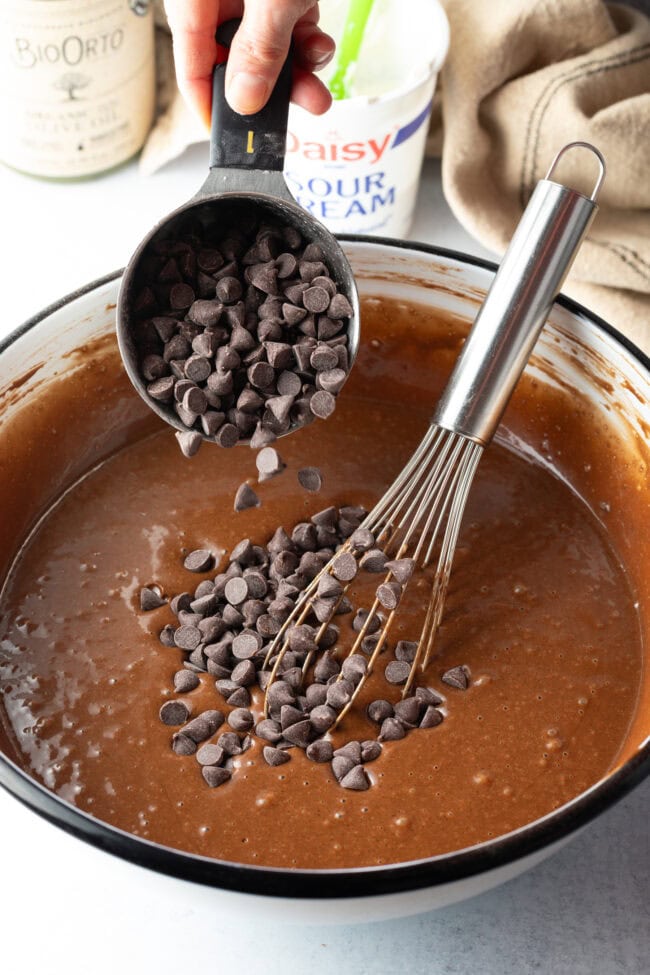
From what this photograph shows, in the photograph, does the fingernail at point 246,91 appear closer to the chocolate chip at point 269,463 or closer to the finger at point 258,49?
the finger at point 258,49

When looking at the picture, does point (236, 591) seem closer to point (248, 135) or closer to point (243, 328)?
point (243, 328)

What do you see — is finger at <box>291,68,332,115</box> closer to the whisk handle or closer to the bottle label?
the whisk handle

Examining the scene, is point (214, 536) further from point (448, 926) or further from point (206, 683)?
point (448, 926)

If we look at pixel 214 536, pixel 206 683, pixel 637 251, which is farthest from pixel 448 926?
pixel 637 251

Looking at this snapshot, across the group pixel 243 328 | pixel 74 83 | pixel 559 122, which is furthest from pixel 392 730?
pixel 74 83

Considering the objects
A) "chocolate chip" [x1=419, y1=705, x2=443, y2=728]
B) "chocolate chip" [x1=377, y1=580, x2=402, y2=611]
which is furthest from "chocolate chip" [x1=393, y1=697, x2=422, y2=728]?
"chocolate chip" [x1=377, y1=580, x2=402, y2=611]

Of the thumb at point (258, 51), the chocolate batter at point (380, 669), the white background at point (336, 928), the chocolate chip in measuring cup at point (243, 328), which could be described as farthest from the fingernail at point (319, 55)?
the white background at point (336, 928)
